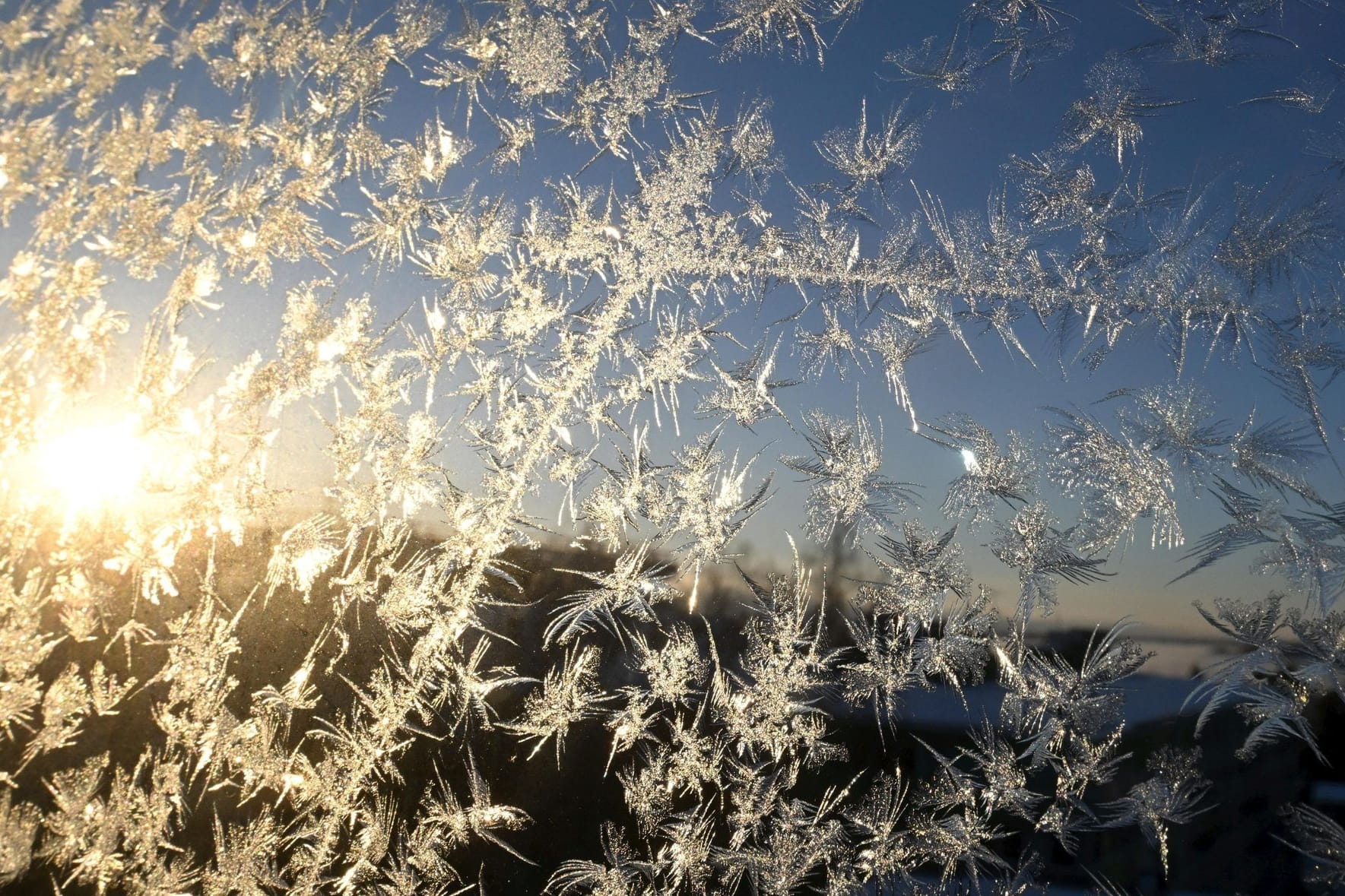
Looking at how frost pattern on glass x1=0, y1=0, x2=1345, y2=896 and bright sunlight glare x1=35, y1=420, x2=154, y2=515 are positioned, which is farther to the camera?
bright sunlight glare x1=35, y1=420, x2=154, y2=515

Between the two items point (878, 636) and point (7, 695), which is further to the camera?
point (7, 695)

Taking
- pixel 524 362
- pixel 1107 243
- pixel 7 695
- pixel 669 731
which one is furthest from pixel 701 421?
pixel 7 695

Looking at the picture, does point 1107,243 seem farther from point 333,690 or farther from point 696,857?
point 333,690

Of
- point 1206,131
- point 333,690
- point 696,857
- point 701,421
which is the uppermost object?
point 1206,131

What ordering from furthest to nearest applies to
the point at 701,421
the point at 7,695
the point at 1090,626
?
the point at 7,695, the point at 701,421, the point at 1090,626

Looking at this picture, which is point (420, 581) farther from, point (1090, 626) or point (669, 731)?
point (1090, 626)

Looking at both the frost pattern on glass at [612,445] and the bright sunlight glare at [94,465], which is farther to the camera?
the bright sunlight glare at [94,465]

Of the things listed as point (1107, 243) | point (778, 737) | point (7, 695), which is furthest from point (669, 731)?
point (7, 695)

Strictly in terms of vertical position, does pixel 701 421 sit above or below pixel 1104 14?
below

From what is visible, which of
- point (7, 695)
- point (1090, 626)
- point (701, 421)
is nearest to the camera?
point (1090, 626)

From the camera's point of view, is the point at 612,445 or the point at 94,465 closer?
the point at 612,445
